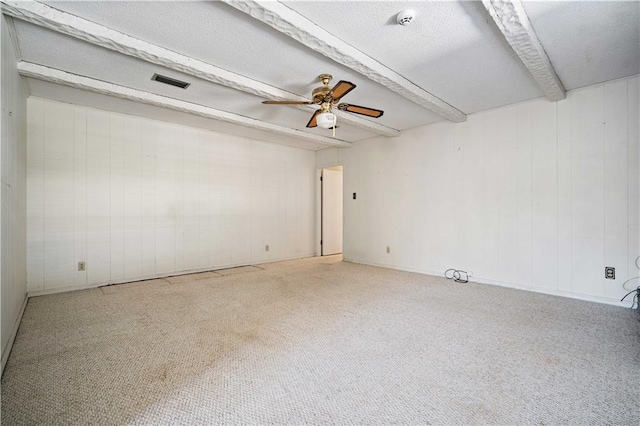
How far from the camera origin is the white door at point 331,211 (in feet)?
22.8

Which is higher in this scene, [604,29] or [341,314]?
[604,29]

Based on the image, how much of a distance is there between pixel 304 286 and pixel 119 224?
2866 millimetres

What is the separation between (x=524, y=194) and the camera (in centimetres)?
381

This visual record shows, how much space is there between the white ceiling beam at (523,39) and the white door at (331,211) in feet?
14.9

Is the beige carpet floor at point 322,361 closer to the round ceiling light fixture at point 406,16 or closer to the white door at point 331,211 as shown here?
the round ceiling light fixture at point 406,16

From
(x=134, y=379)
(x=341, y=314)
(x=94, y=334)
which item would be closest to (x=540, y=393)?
(x=341, y=314)

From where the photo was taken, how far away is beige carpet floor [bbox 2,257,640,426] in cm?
150

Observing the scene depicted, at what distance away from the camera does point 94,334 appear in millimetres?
2430

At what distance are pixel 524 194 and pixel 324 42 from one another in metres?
3.27

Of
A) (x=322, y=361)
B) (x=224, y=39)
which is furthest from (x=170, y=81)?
(x=322, y=361)

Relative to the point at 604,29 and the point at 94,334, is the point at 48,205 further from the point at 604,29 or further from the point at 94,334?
the point at 604,29

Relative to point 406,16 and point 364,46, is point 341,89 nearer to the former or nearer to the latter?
point 364,46

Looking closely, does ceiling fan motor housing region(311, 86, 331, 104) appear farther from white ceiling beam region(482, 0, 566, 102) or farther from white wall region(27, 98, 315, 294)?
white wall region(27, 98, 315, 294)

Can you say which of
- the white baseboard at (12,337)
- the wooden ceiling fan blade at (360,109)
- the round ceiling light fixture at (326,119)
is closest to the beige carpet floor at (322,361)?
the white baseboard at (12,337)
